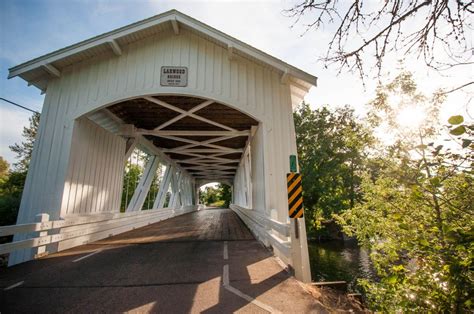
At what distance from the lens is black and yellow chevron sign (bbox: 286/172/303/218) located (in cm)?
400

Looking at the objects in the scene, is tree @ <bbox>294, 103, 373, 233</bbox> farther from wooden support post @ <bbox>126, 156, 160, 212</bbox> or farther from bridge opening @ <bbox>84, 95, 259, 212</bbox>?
wooden support post @ <bbox>126, 156, 160, 212</bbox>

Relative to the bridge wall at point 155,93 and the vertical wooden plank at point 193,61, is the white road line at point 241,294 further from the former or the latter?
the vertical wooden plank at point 193,61

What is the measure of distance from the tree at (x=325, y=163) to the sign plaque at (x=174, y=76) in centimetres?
1689

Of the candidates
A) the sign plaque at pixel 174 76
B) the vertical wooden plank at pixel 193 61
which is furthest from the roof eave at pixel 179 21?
the sign plaque at pixel 174 76

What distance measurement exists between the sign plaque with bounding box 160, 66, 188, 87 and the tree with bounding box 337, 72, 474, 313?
5078 mm

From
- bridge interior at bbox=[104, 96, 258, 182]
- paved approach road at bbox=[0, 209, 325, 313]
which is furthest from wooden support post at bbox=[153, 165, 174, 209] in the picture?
paved approach road at bbox=[0, 209, 325, 313]

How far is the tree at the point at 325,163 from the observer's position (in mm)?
21438

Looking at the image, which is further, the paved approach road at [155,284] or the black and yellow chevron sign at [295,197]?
the black and yellow chevron sign at [295,197]

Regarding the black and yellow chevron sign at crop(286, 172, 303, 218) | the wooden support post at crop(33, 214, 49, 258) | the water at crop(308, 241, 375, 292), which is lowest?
the water at crop(308, 241, 375, 292)

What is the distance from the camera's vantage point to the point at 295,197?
4129 millimetres

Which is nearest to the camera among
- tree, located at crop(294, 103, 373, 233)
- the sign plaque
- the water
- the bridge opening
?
the sign plaque

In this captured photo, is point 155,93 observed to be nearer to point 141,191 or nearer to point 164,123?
point 164,123

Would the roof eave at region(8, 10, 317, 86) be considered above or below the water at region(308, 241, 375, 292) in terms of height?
above

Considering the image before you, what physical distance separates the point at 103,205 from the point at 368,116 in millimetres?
10043
